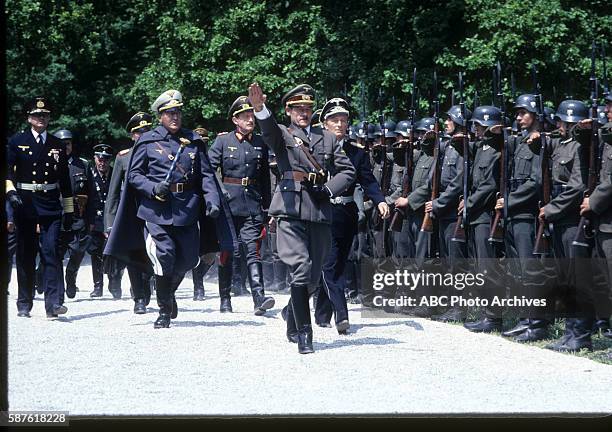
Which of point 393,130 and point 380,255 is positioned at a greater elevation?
point 393,130

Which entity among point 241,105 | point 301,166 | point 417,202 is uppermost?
point 241,105

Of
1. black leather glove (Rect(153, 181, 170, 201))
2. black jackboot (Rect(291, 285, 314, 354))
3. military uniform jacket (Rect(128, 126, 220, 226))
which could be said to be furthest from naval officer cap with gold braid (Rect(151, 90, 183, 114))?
black jackboot (Rect(291, 285, 314, 354))

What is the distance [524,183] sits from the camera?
34.5ft

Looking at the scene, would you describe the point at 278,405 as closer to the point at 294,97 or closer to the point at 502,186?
the point at 294,97

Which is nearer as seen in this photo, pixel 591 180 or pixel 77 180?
pixel 591 180

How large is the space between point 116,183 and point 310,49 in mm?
8255

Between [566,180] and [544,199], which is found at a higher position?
[566,180]

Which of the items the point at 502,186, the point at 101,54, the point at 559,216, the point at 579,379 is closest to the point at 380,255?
the point at 502,186

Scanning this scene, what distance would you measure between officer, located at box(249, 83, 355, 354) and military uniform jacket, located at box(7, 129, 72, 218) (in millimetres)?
2987

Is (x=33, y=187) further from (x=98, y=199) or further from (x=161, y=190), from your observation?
(x=98, y=199)

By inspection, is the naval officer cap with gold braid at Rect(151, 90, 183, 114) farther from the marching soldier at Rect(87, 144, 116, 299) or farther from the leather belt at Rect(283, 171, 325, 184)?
the marching soldier at Rect(87, 144, 116, 299)

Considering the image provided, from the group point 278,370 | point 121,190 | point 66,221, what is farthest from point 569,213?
point 121,190

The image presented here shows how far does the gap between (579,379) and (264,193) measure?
5728mm

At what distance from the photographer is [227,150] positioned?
1316 centimetres
